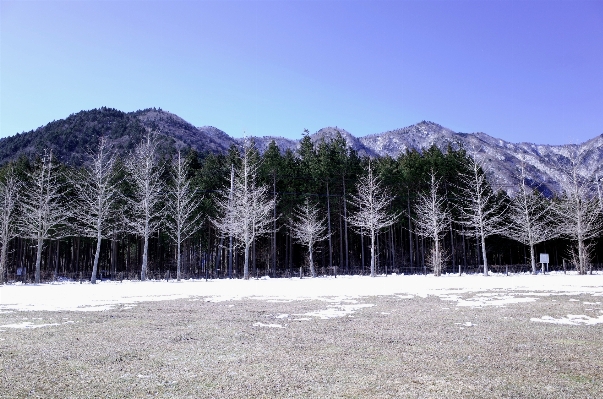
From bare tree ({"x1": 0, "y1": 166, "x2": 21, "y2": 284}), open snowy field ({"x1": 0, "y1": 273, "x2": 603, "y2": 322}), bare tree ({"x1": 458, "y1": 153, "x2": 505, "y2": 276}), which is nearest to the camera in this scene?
open snowy field ({"x1": 0, "y1": 273, "x2": 603, "y2": 322})

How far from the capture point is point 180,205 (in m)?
34.6

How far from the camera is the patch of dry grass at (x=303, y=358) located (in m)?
4.25

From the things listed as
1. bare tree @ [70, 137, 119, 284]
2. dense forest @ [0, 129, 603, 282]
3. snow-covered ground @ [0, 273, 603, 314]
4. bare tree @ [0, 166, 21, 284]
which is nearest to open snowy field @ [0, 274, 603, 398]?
snow-covered ground @ [0, 273, 603, 314]

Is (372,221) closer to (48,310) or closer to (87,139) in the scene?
(48,310)

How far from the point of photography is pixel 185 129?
504 feet

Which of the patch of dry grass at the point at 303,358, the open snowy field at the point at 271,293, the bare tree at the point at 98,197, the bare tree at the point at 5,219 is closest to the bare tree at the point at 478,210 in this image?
the open snowy field at the point at 271,293

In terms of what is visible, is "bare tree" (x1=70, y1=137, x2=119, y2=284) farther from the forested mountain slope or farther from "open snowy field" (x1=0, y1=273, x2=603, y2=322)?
the forested mountain slope

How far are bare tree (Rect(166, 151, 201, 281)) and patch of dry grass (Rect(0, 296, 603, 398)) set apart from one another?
81.3 feet

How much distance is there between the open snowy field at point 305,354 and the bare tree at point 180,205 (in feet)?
78.1

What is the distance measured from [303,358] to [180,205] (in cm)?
3095

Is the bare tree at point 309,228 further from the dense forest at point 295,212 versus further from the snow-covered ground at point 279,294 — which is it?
the snow-covered ground at point 279,294

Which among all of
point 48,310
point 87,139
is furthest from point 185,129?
point 48,310

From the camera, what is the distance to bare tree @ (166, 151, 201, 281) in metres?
33.8

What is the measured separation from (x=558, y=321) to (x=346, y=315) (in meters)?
4.57
